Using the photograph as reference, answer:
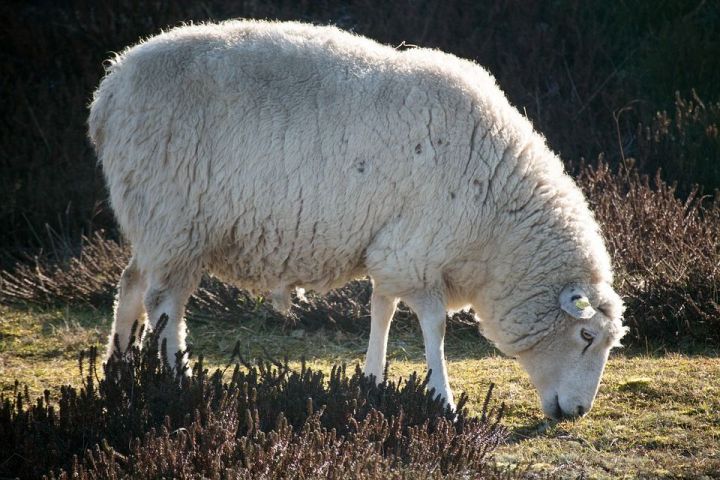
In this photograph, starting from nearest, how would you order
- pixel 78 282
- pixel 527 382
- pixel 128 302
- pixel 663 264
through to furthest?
pixel 128 302 < pixel 527 382 < pixel 663 264 < pixel 78 282

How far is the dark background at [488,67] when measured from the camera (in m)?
9.18

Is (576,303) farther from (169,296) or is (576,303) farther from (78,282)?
(78,282)

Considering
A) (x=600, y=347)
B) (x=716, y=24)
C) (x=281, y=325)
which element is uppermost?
(x=716, y=24)

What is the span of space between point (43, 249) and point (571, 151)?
492 cm

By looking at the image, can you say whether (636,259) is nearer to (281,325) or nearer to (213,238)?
(281,325)

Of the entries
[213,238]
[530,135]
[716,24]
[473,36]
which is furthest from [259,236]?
[716,24]

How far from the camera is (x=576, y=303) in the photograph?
16.6ft

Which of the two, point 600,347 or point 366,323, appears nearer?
point 600,347

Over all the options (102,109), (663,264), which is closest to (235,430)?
(102,109)

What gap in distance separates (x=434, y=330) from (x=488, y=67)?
17.9ft

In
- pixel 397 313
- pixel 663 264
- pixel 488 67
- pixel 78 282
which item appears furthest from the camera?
pixel 488 67

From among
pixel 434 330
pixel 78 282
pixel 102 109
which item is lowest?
pixel 78 282

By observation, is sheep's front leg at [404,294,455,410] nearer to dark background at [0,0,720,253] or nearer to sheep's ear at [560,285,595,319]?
sheep's ear at [560,285,595,319]

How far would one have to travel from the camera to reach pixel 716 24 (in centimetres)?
1041
